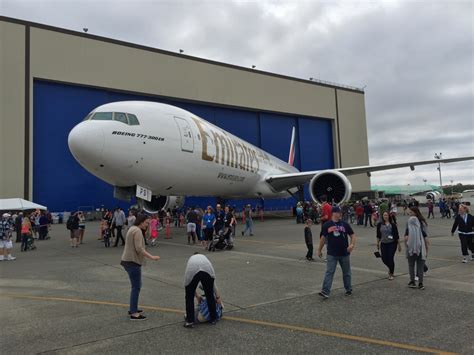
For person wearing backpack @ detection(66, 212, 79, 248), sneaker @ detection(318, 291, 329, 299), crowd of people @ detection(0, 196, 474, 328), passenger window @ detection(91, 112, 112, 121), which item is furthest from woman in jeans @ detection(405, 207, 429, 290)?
person wearing backpack @ detection(66, 212, 79, 248)

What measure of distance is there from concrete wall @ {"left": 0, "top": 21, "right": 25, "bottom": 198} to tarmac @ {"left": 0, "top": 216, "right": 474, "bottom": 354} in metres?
20.6

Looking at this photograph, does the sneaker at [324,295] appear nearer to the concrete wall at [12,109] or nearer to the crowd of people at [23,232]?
the crowd of people at [23,232]

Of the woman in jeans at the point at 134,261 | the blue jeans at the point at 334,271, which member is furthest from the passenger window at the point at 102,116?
the blue jeans at the point at 334,271

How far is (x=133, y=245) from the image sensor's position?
17.8 feet

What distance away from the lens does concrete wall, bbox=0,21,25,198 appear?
90.2 ft

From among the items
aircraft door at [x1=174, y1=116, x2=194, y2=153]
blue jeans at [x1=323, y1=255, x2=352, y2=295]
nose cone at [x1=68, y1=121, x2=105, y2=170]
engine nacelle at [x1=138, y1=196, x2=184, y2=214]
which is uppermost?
aircraft door at [x1=174, y1=116, x2=194, y2=153]

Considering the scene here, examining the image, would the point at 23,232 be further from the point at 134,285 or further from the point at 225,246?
the point at 134,285

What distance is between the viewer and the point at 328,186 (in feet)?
69.8

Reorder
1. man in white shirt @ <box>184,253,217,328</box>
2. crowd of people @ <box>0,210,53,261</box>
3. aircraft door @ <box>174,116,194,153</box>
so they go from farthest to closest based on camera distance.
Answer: aircraft door @ <box>174,116,194,153</box> < crowd of people @ <box>0,210,53,261</box> < man in white shirt @ <box>184,253,217,328</box>

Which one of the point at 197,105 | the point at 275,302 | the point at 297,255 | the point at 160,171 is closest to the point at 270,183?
the point at 160,171

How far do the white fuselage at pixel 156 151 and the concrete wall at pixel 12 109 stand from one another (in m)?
17.7

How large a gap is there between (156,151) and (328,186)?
37.6 feet

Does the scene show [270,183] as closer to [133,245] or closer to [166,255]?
[166,255]

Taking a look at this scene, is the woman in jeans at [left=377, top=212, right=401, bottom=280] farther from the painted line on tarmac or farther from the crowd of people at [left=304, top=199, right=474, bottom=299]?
the painted line on tarmac
